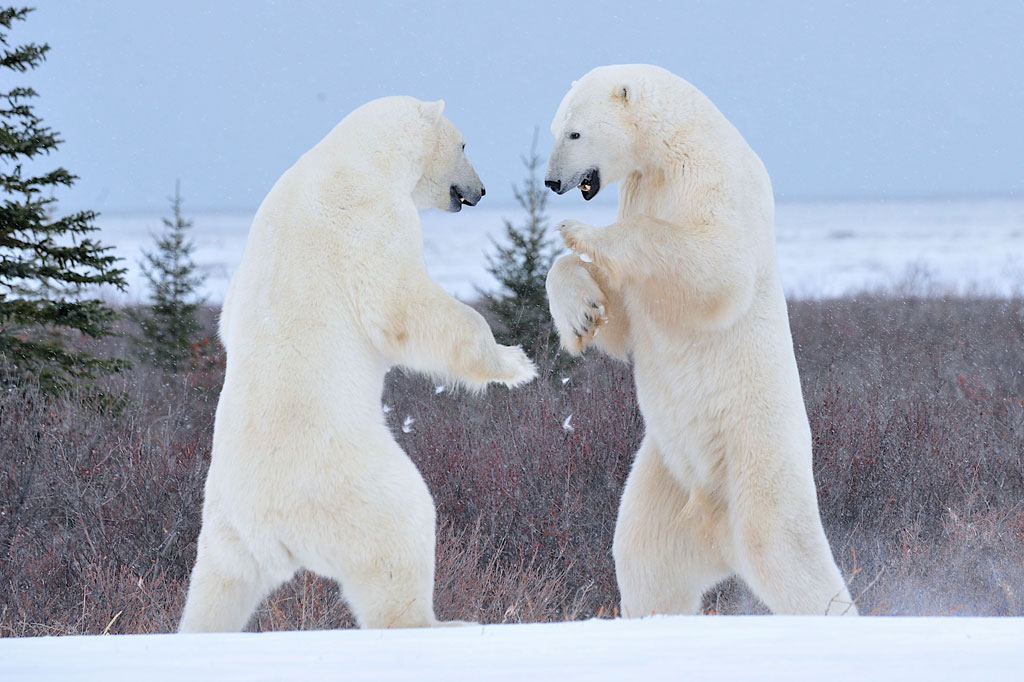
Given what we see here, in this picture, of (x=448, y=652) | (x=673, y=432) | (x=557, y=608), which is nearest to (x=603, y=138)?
(x=673, y=432)


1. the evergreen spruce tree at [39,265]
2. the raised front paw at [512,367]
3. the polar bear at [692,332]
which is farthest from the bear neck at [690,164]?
the evergreen spruce tree at [39,265]

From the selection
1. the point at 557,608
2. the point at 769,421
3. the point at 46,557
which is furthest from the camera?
the point at 557,608

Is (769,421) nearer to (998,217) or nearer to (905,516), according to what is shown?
(905,516)

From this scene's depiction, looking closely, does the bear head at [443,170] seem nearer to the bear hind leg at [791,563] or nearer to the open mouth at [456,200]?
the open mouth at [456,200]

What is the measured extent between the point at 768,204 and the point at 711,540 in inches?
39.3

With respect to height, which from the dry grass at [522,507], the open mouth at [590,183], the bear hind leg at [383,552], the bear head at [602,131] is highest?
the bear head at [602,131]

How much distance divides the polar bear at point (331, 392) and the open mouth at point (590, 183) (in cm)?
63

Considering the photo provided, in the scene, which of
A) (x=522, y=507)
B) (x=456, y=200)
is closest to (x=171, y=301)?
(x=522, y=507)

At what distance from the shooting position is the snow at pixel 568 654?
163 centimetres

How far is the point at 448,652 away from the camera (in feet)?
5.83

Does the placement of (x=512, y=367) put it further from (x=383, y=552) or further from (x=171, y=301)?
(x=171, y=301)

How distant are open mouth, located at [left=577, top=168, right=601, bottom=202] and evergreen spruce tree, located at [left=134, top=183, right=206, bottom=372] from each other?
1028 centimetres

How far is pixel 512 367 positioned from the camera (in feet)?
8.44

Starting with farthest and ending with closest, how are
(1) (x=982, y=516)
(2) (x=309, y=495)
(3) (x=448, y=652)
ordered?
(1) (x=982, y=516) < (2) (x=309, y=495) < (3) (x=448, y=652)
